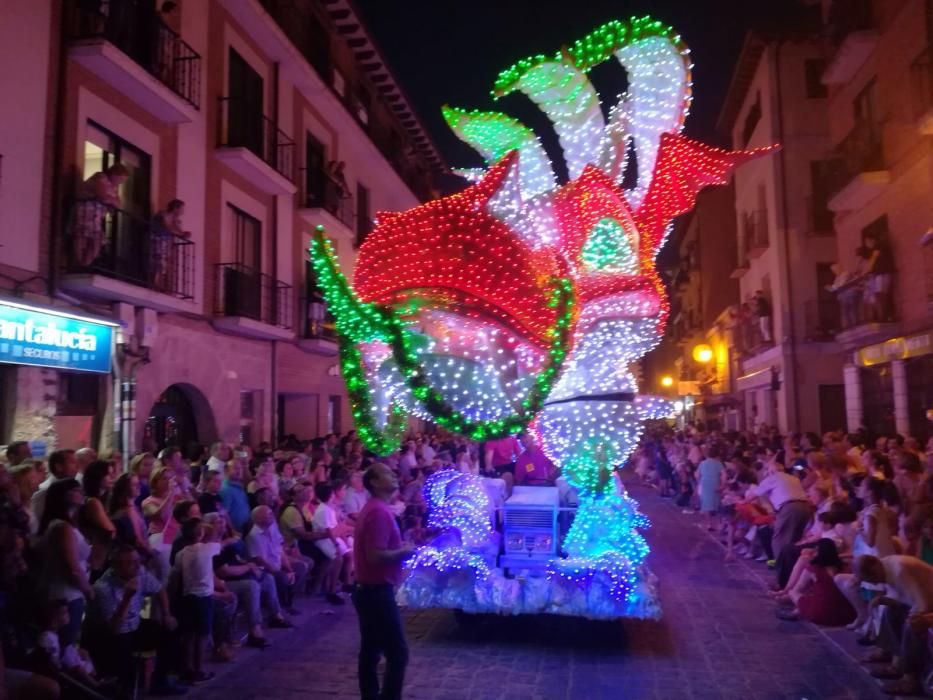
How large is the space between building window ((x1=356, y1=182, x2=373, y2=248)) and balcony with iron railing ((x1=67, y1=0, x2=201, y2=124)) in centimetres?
928

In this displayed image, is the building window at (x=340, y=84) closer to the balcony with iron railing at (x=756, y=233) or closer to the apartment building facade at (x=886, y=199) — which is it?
the apartment building facade at (x=886, y=199)

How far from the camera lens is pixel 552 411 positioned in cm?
685

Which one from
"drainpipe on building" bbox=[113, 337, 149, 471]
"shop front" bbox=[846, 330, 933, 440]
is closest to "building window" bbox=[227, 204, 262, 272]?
"drainpipe on building" bbox=[113, 337, 149, 471]

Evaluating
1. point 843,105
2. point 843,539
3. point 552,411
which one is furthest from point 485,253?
point 843,105

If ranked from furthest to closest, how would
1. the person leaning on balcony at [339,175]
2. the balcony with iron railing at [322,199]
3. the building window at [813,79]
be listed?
the building window at [813,79]
the person leaning on balcony at [339,175]
the balcony with iron railing at [322,199]

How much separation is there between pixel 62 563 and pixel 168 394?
8.24 metres

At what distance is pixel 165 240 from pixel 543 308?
7.71m

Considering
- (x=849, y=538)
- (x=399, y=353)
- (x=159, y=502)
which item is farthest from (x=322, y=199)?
(x=849, y=538)

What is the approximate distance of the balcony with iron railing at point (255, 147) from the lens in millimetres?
13930

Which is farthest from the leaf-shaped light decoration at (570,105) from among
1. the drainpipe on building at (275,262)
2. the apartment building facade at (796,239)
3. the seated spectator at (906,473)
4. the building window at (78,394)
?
the apartment building facade at (796,239)

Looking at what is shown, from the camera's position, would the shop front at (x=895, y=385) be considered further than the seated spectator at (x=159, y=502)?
Yes

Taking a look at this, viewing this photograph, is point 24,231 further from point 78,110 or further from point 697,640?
point 697,640

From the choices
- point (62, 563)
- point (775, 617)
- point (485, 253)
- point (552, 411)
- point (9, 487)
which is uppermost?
point (485, 253)

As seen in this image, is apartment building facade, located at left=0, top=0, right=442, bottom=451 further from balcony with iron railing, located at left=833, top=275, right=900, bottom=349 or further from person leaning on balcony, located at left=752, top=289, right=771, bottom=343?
person leaning on balcony, located at left=752, top=289, right=771, bottom=343
